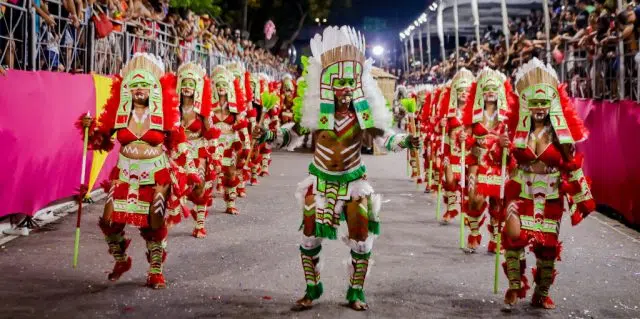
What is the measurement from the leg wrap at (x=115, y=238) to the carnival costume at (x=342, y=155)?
172 cm

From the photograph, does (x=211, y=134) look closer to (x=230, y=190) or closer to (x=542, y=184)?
(x=230, y=190)

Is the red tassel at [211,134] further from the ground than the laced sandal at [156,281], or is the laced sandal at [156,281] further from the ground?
the red tassel at [211,134]

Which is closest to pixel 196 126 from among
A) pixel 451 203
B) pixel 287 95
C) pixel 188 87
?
pixel 188 87

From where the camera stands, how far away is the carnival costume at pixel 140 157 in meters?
6.77

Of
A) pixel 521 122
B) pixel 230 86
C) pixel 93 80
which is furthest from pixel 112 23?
pixel 521 122

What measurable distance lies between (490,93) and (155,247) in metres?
4.47

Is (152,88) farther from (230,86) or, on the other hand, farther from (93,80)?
(93,80)

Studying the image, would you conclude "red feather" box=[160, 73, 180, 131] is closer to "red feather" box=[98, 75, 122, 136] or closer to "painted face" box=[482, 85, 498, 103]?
"red feather" box=[98, 75, 122, 136]

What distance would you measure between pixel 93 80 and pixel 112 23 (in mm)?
2409

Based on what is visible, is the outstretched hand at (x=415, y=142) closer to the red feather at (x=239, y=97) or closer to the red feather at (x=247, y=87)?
the red feather at (x=239, y=97)

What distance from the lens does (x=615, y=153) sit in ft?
36.7

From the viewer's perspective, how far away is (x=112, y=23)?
13703 mm

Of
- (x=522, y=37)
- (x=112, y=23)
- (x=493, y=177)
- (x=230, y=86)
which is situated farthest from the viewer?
(x=522, y=37)

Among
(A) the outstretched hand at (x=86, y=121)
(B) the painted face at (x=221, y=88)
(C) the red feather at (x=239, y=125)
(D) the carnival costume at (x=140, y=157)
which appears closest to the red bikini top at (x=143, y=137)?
(D) the carnival costume at (x=140, y=157)
